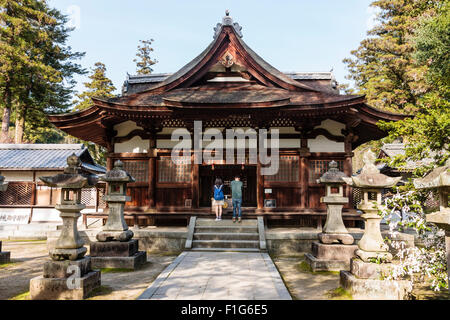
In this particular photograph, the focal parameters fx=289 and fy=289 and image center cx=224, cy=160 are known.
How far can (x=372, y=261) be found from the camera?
5.54 m

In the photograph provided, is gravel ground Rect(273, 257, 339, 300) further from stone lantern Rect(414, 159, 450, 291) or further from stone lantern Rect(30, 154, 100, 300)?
stone lantern Rect(30, 154, 100, 300)

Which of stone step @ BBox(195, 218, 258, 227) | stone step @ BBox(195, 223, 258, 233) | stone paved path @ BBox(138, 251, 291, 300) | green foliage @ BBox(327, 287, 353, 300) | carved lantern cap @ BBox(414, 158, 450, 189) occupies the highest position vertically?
carved lantern cap @ BBox(414, 158, 450, 189)

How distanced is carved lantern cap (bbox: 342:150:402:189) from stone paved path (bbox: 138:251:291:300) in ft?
8.85

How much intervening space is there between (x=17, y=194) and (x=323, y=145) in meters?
17.0

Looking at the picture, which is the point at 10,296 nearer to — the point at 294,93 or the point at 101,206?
the point at 294,93

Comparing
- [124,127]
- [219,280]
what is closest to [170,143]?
[124,127]

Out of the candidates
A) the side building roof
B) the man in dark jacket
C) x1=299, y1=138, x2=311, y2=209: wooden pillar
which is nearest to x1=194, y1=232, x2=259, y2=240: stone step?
the man in dark jacket

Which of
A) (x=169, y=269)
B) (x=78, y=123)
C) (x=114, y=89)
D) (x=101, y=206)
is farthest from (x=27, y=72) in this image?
(x=169, y=269)

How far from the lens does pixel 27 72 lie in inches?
847

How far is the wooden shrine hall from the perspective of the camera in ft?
34.7

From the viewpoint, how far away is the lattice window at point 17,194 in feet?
54.7

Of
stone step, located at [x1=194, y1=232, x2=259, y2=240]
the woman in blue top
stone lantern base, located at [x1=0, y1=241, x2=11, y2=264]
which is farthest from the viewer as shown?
the woman in blue top

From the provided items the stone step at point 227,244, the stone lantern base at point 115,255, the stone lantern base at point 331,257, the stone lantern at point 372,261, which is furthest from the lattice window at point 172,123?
the stone lantern at point 372,261

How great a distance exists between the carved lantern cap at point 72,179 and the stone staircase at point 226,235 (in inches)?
172
